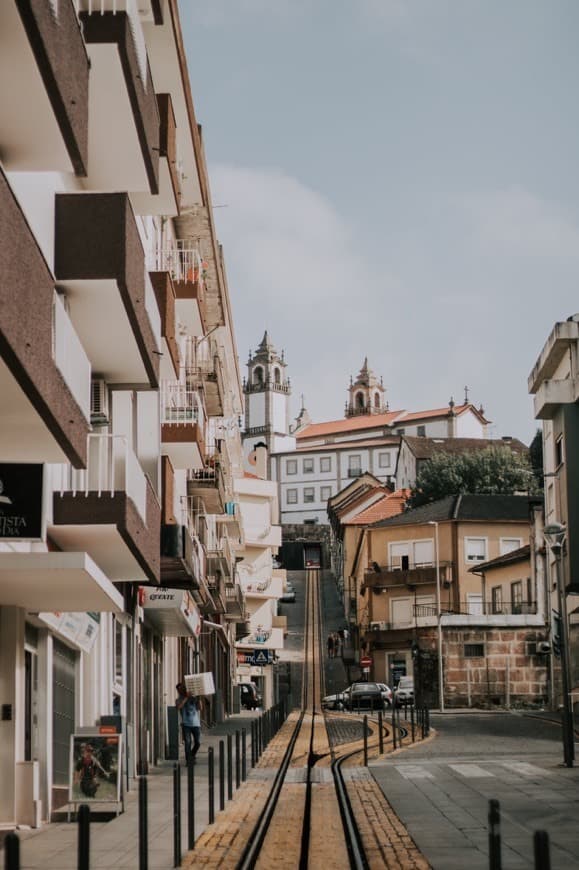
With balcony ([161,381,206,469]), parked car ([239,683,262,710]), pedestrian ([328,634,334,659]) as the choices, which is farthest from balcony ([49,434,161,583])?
pedestrian ([328,634,334,659])

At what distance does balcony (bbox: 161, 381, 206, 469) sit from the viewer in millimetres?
29469

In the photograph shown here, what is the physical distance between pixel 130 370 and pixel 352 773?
835 centimetres

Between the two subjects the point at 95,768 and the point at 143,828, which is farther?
the point at 95,768

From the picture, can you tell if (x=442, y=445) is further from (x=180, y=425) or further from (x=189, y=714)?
(x=189, y=714)

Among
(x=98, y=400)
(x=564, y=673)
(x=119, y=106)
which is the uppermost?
(x=119, y=106)

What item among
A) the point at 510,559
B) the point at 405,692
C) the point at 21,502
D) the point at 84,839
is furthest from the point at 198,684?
the point at 510,559

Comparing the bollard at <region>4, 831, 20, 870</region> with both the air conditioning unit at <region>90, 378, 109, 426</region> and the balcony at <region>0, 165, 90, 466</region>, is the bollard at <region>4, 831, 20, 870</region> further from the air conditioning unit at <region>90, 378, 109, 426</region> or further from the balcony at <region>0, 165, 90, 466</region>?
the air conditioning unit at <region>90, 378, 109, 426</region>

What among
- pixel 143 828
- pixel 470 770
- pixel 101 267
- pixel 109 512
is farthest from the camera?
pixel 470 770

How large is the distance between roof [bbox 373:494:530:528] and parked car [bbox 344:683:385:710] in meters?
19.3

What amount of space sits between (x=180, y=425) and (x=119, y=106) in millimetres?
14271

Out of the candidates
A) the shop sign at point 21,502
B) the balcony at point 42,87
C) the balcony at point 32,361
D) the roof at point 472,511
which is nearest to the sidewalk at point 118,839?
the shop sign at point 21,502

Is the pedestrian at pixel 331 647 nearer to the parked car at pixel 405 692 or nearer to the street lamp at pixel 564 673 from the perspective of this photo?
the parked car at pixel 405 692

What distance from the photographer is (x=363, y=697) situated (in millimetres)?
62875

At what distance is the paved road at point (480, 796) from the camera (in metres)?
13.5
